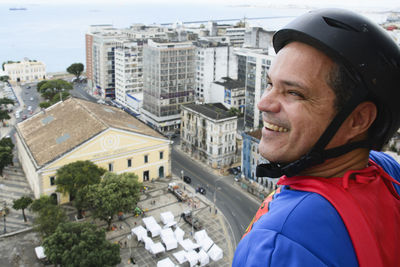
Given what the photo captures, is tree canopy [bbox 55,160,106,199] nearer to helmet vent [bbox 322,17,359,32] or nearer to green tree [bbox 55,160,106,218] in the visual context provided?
green tree [bbox 55,160,106,218]

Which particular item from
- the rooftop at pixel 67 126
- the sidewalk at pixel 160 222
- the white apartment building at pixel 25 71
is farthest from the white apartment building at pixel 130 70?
the white apartment building at pixel 25 71

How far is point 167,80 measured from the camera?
74.7m

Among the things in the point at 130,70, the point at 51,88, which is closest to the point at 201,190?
the point at 130,70

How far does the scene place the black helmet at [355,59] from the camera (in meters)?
3.53

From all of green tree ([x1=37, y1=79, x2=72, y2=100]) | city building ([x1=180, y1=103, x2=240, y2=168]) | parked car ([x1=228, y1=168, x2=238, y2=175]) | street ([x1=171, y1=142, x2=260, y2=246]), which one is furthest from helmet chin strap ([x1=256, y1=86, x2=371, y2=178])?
green tree ([x1=37, y1=79, x2=72, y2=100])

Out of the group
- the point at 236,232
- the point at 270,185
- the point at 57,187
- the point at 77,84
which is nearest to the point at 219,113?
the point at 270,185

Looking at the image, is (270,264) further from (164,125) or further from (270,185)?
(164,125)

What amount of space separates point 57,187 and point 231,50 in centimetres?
5532

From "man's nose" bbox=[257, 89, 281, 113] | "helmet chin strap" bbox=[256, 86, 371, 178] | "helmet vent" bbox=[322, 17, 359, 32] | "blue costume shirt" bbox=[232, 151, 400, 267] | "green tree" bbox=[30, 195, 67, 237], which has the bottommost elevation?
"green tree" bbox=[30, 195, 67, 237]

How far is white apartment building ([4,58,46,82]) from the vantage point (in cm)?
12247

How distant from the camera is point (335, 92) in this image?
3.64 m

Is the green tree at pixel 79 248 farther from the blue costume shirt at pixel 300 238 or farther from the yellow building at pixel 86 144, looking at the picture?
the blue costume shirt at pixel 300 238

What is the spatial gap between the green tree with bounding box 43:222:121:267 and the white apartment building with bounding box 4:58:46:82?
104312mm

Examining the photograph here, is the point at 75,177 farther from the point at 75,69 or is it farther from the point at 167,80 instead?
the point at 75,69
